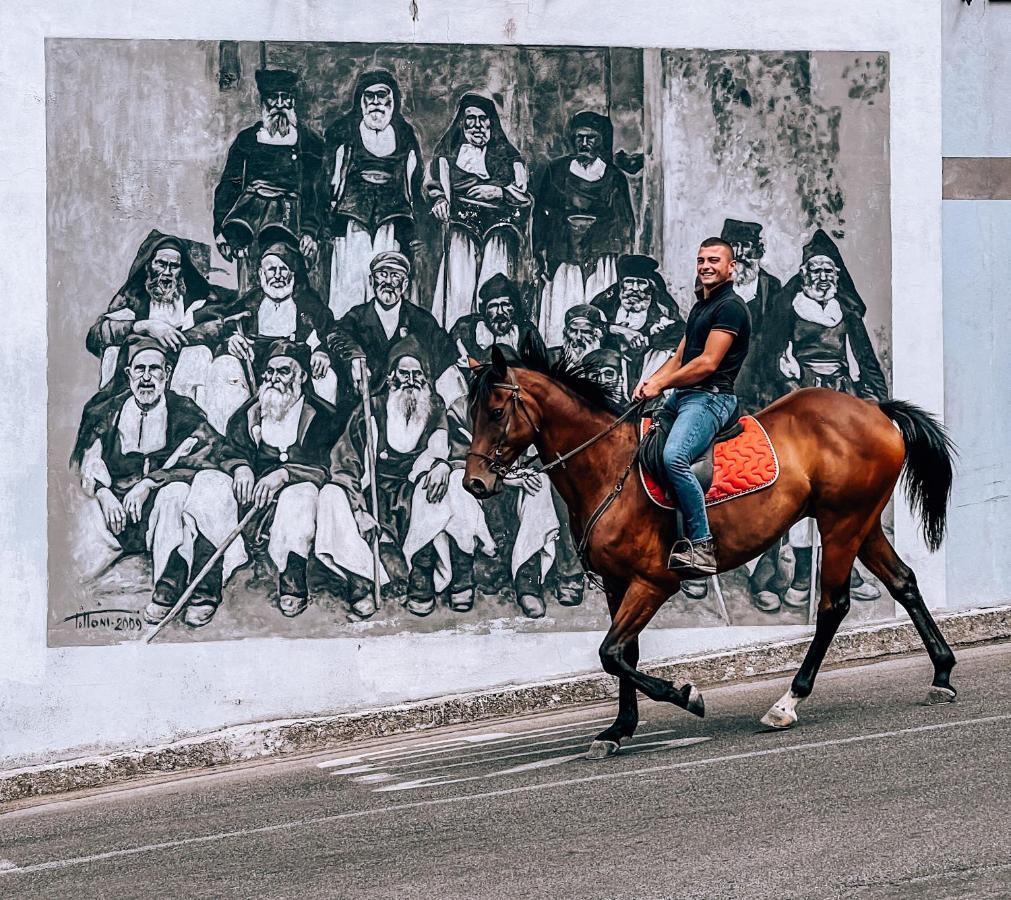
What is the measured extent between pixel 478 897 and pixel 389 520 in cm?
601

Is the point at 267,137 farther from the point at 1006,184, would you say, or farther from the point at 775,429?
the point at 1006,184

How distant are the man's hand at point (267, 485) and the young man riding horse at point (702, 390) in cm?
422

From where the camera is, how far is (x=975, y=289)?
11.8 metres

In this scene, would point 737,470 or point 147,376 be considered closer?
point 737,470

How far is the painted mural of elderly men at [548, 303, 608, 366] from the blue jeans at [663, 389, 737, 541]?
346cm

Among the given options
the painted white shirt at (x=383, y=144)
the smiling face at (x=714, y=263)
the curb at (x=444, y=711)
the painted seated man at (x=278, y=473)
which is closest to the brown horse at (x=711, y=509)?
the smiling face at (x=714, y=263)

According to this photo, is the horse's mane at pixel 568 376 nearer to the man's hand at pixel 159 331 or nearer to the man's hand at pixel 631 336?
the man's hand at pixel 631 336

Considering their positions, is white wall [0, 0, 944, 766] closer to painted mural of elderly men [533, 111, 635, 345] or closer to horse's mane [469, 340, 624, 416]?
painted mural of elderly men [533, 111, 635, 345]

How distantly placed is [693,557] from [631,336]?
3929 mm

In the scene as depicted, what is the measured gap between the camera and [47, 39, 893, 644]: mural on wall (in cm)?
1149

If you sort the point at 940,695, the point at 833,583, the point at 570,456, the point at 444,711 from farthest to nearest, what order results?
the point at 444,711 < the point at 940,695 < the point at 833,583 < the point at 570,456

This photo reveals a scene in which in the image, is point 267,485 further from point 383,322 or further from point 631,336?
point 631,336

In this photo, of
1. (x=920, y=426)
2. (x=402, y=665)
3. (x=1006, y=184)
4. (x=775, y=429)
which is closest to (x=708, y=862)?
(x=775, y=429)

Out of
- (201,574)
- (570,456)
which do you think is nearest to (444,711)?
(201,574)
